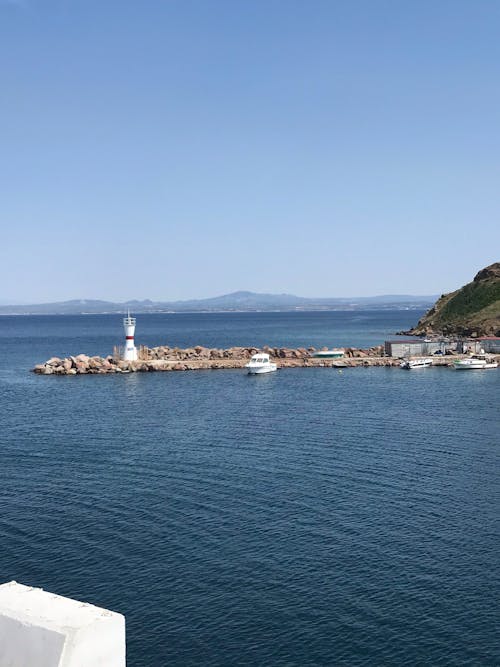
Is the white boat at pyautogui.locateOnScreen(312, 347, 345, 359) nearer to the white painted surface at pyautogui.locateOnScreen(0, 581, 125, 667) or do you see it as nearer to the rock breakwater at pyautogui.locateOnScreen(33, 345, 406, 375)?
the rock breakwater at pyautogui.locateOnScreen(33, 345, 406, 375)

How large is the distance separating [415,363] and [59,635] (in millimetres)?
96231

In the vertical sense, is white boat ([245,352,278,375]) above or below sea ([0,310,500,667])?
above

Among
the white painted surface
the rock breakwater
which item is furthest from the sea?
the rock breakwater

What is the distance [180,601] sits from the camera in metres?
29.8

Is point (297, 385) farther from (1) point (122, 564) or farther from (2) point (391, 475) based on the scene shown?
(1) point (122, 564)

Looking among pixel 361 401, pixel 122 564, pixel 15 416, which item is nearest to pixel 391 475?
pixel 122 564

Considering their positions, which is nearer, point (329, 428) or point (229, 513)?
point (229, 513)

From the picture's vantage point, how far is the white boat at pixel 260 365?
105938 millimetres

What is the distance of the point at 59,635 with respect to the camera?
1986cm

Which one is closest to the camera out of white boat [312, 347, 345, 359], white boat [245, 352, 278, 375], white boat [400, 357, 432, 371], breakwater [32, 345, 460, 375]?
white boat [245, 352, 278, 375]

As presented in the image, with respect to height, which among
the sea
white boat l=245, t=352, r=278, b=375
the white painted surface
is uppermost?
white boat l=245, t=352, r=278, b=375

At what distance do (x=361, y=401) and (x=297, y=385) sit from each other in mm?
16831

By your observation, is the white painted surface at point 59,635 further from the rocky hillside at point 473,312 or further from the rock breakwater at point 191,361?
the rocky hillside at point 473,312

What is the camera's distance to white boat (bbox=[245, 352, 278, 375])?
106m
